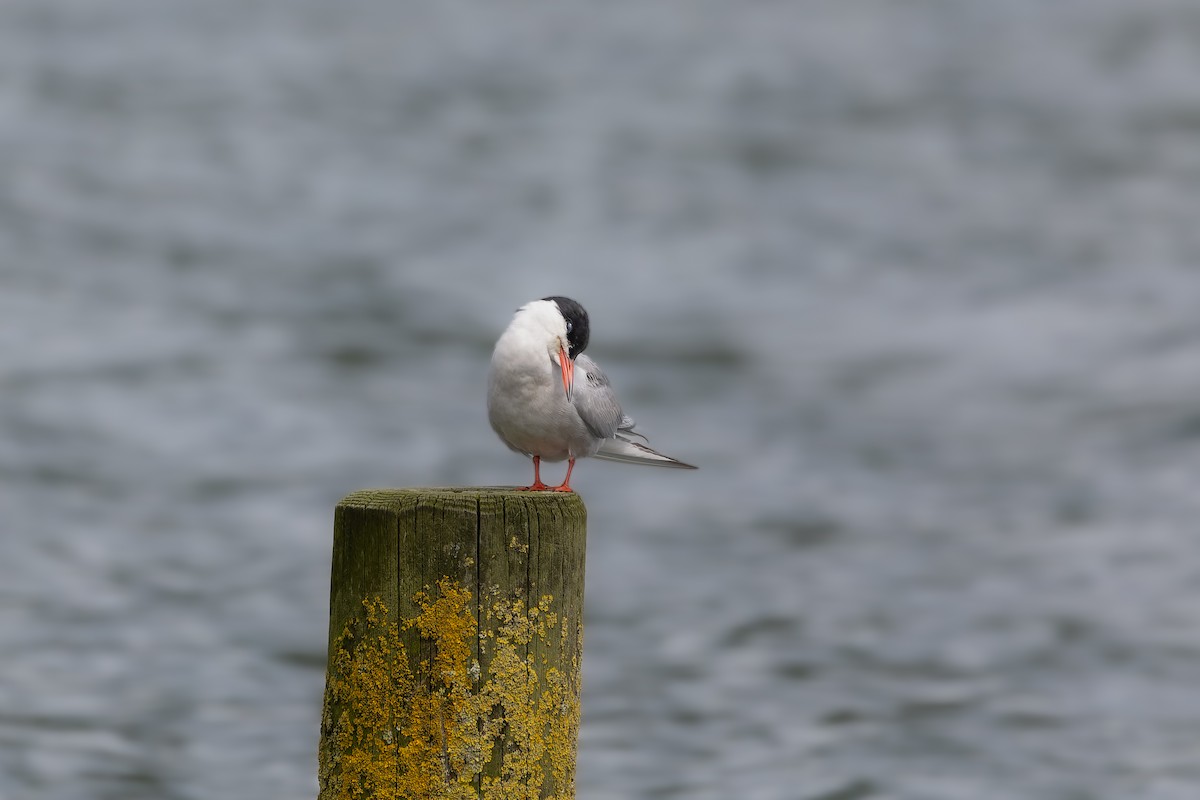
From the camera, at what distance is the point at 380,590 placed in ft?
13.4

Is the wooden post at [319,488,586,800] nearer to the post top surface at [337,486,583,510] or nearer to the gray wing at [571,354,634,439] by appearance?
the post top surface at [337,486,583,510]

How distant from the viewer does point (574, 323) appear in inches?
188

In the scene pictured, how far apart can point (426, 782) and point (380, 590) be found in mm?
546

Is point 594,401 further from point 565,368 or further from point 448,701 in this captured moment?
point 448,701

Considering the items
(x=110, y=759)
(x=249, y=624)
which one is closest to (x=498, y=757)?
(x=110, y=759)

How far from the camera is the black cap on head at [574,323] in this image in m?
4.77

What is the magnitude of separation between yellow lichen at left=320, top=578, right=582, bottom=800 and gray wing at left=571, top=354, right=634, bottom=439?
0.84 m

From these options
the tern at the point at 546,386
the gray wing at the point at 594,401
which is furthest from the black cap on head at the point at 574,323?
the gray wing at the point at 594,401

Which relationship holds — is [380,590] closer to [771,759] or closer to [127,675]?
[771,759]

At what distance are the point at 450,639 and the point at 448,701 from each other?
0.18m

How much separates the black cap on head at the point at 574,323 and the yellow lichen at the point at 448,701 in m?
0.96

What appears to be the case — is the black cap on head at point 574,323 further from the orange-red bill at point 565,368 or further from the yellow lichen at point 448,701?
the yellow lichen at point 448,701

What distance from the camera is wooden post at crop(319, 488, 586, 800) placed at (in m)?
4.03

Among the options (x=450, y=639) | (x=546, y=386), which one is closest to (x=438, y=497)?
(x=450, y=639)
